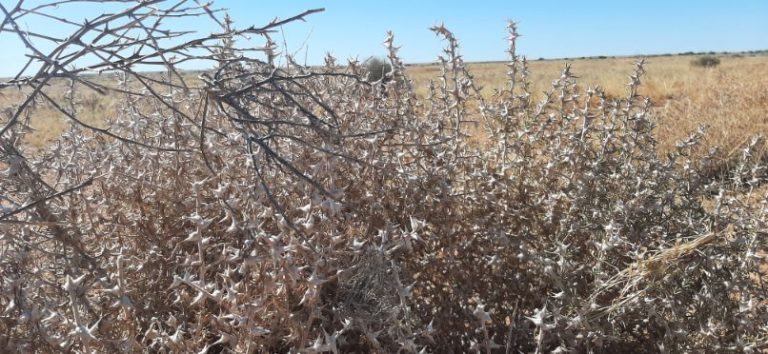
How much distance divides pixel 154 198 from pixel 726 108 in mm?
6839

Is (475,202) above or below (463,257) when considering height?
above

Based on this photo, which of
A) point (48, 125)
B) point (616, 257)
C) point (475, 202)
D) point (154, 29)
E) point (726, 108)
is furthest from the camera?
point (48, 125)

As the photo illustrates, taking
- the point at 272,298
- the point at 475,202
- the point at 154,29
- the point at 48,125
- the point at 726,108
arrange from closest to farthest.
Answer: the point at 154,29, the point at 272,298, the point at 475,202, the point at 726,108, the point at 48,125

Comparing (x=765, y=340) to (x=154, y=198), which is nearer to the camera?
(x=765, y=340)

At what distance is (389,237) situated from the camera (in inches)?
82.5

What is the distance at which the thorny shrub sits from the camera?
182 centimetres

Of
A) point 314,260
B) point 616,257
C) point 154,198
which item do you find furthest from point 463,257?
point 154,198

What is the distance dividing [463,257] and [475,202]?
0.21 metres

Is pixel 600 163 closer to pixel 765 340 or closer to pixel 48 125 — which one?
pixel 765 340

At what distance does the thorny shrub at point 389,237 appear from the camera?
182 centimetres

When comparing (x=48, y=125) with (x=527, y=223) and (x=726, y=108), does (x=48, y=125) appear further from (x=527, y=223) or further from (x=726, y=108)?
(x=527, y=223)

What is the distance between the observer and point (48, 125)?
14.9 metres

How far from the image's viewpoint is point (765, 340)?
1.98m

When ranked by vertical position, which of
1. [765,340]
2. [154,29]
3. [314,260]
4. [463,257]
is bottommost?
[765,340]
